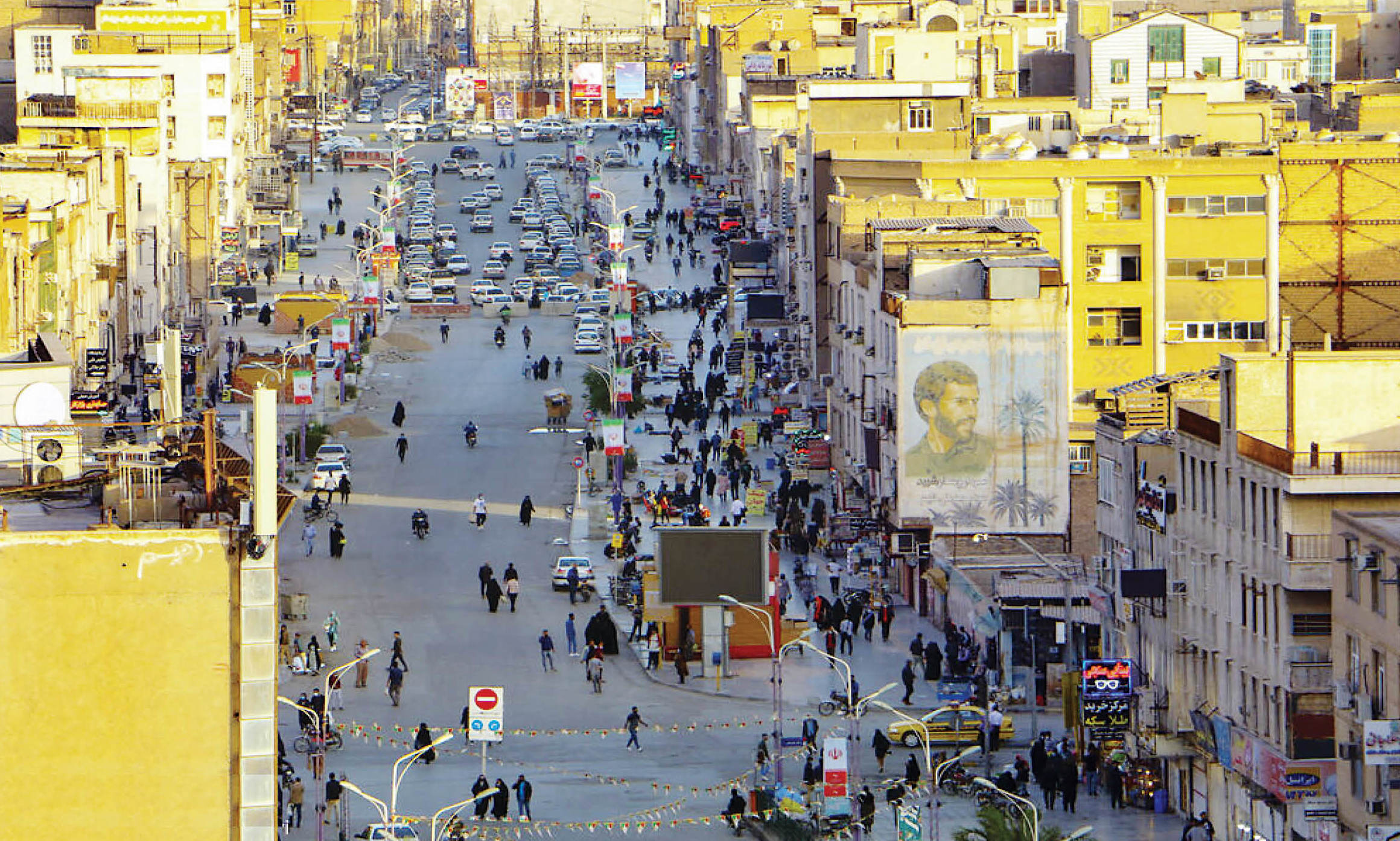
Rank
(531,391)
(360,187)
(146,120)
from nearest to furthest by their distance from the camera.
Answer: (531,391) → (146,120) → (360,187)

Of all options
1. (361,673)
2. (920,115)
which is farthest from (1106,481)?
(920,115)

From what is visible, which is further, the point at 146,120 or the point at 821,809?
the point at 146,120

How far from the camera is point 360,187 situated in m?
186

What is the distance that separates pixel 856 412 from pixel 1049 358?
10.5 meters

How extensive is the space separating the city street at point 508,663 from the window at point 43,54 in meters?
36.1

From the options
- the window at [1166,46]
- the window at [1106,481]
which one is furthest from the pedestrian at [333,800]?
the window at [1166,46]

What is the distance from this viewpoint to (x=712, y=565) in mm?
70875

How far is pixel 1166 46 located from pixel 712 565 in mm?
60524

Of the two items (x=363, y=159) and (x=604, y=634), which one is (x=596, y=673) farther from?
(x=363, y=159)

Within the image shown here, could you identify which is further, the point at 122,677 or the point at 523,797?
the point at 523,797

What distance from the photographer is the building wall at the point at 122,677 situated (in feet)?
113

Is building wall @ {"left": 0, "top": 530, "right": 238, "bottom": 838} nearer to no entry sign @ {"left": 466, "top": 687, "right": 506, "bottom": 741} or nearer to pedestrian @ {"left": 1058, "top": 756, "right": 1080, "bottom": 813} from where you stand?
no entry sign @ {"left": 466, "top": 687, "right": 506, "bottom": 741}

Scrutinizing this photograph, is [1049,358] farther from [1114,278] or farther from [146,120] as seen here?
[146,120]

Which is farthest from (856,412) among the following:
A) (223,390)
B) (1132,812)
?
(1132,812)
